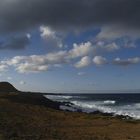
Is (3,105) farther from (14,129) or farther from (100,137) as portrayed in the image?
(100,137)

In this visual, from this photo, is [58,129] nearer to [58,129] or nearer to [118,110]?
[58,129]

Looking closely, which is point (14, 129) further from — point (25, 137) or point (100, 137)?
point (100, 137)

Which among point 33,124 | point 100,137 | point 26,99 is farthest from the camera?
point 26,99

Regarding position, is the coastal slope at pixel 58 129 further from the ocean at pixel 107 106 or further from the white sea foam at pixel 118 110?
the white sea foam at pixel 118 110

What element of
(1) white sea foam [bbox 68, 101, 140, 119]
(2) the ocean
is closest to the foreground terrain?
(2) the ocean

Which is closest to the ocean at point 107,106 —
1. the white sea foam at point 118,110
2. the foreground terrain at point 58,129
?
the white sea foam at point 118,110

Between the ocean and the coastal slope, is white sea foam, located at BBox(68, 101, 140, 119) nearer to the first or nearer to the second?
the ocean

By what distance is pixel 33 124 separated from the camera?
23.6m

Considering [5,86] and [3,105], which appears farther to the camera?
[5,86]

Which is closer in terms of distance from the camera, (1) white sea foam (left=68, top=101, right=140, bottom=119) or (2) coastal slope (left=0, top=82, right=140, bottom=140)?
(2) coastal slope (left=0, top=82, right=140, bottom=140)

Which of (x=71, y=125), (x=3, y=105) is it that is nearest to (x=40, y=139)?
(x=71, y=125)

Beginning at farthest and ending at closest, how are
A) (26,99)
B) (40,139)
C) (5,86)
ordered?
(5,86) < (26,99) < (40,139)

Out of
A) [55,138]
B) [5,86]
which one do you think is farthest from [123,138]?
[5,86]

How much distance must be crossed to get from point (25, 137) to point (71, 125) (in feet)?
21.8
